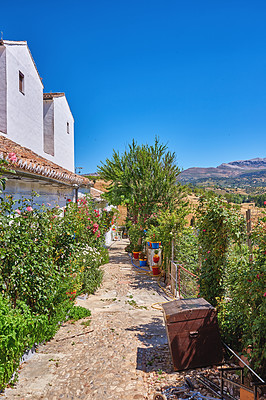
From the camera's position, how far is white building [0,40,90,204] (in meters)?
5.50

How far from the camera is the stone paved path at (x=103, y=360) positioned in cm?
318

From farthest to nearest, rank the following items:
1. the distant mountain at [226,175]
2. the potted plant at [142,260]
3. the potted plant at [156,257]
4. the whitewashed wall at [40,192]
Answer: the distant mountain at [226,175] < the potted plant at [142,260] < the potted plant at [156,257] < the whitewashed wall at [40,192]

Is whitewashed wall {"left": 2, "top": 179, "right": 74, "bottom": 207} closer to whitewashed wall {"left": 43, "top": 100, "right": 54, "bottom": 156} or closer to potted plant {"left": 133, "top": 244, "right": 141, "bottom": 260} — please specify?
whitewashed wall {"left": 43, "top": 100, "right": 54, "bottom": 156}

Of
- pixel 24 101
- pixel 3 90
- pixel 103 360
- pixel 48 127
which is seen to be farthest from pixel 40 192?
pixel 48 127

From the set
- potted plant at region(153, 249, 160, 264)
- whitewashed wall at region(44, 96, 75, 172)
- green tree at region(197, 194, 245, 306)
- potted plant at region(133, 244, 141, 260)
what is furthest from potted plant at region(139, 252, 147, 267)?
green tree at region(197, 194, 245, 306)

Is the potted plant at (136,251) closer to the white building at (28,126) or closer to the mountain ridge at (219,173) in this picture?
the white building at (28,126)

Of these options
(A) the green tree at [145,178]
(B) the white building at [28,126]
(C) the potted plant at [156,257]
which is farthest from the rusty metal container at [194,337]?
(A) the green tree at [145,178]

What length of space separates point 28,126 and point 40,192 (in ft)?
10.9

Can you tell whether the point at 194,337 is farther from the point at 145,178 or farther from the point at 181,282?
the point at 145,178

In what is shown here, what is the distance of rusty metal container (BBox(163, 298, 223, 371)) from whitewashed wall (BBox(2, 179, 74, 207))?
312 cm

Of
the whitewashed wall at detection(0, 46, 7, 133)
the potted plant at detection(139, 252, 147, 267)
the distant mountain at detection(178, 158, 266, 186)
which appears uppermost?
the distant mountain at detection(178, 158, 266, 186)

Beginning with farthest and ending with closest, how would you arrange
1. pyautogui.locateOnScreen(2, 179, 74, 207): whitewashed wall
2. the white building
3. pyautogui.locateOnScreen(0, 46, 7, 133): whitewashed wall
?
1. pyautogui.locateOnScreen(0, 46, 7, 133): whitewashed wall
2. the white building
3. pyautogui.locateOnScreen(2, 179, 74, 207): whitewashed wall

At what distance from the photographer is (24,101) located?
8.55 meters

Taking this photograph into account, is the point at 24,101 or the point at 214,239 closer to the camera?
the point at 214,239
